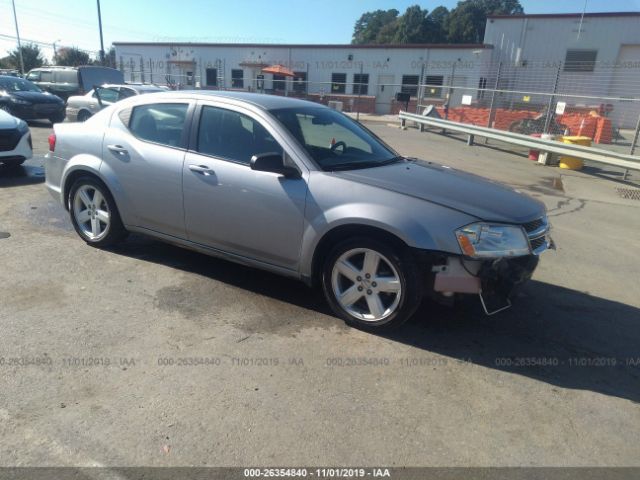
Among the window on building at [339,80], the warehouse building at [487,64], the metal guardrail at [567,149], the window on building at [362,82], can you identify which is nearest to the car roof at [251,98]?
the metal guardrail at [567,149]

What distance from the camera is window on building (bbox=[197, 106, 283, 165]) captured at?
13.2ft

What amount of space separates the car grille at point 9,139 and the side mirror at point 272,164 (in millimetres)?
6709

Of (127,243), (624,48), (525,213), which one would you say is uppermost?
(624,48)

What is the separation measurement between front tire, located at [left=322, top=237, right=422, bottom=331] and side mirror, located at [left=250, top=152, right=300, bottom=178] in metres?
0.67

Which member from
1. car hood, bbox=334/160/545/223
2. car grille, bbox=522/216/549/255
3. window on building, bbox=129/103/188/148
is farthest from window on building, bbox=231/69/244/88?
car grille, bbox=522/216/549/255

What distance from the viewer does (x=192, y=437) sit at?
8.34 feet

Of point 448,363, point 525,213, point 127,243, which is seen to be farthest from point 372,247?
point 127,243

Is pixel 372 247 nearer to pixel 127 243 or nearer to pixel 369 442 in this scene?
pixel 369 442

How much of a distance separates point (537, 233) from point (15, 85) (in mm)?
18143

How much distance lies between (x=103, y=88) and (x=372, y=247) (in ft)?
49.8

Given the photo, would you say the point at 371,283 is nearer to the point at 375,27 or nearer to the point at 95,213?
the point at 95,213

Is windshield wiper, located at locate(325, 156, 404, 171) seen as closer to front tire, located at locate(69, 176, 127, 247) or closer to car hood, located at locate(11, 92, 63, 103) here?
front tire, located at locate(69, 176, 127, 247)

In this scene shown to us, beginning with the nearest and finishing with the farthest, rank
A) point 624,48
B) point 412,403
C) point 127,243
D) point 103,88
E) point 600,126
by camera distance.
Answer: point 412,403
point 127,243
point 103,88
point 600,126
point 624,48

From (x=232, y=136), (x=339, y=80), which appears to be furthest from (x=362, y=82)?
(x=232, y=136)
